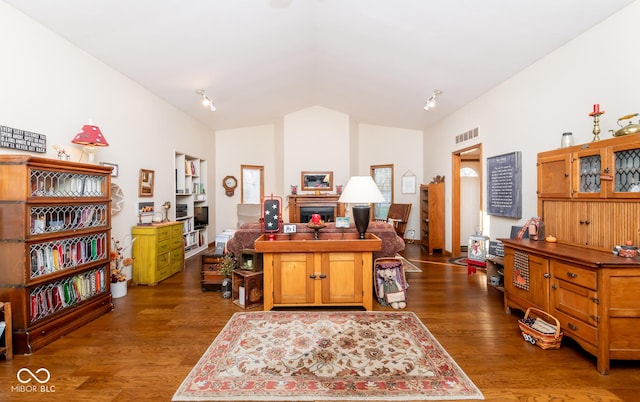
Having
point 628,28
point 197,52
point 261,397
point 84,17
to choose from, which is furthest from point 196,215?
point 628,28

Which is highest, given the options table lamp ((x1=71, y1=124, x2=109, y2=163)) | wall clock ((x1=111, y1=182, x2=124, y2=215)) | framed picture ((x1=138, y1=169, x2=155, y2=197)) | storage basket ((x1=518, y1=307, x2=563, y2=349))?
table lamp ((x1=71, y1=124, x2=109, y2=163))

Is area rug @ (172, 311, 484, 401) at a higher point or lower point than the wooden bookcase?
lower

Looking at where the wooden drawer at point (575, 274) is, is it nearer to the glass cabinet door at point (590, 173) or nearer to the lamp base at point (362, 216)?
the glass cabinet door at point (590, 173)

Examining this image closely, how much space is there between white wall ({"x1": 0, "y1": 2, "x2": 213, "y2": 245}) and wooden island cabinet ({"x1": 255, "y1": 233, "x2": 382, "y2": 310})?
2446 millimetres

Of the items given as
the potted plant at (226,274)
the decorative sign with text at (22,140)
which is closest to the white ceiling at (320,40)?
the decorative sign with text at (22,140)

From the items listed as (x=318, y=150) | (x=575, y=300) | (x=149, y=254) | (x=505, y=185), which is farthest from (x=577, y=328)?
(x=318, y=150)

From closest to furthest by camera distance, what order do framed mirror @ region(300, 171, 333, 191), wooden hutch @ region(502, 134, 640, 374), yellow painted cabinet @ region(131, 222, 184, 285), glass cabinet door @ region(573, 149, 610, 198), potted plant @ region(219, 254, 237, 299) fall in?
wooden hutch @ region(502, 134, 640, 374) → glass cabinet door @ region(573, 149, 610, 198) → potted plant @ region(219, 254, 237, 299) → yellow painted cabinet @ region(131, 222, 184, 285) → framed mirror @ region(300, 171, 333, 191)

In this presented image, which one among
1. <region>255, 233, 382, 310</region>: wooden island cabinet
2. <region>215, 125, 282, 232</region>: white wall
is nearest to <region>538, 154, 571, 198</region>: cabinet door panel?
<region>255, 233, 382, 310</region>: wooden island cabinet

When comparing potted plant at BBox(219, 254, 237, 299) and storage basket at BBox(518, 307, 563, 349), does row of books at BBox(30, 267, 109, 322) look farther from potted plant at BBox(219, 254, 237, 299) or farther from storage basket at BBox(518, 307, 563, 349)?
storage basket at BBox(518, 307, 563, 349)

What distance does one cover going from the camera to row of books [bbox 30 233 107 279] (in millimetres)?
2539

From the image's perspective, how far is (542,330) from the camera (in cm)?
245

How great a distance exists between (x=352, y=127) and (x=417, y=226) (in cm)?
315

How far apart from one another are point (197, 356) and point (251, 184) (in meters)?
6.11

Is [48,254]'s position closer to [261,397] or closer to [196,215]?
[261,397]
